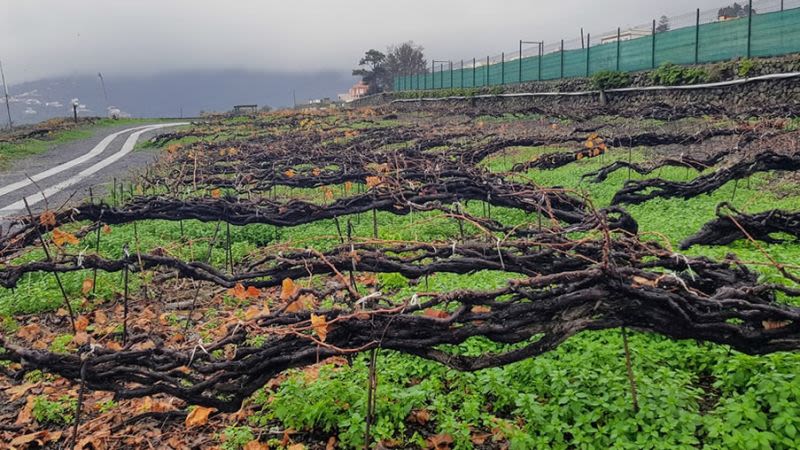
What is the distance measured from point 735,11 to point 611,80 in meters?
5.09

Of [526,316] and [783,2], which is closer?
[526,316]

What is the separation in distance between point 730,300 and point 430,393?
6.49 ft

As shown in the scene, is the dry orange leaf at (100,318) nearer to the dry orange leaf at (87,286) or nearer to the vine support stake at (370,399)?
the dry orange leaf at (87,286)

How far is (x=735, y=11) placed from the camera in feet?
69.5

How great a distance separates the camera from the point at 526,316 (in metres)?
3.46

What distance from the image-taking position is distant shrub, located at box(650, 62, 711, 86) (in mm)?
19891

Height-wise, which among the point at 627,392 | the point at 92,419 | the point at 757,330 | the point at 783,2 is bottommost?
the point at 92,419

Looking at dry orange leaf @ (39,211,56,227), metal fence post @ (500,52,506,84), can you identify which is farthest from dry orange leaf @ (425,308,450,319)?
metal fence post @ (500,52,506,84)

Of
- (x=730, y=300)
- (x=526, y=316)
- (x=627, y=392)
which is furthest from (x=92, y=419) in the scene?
(x=730, y=300)

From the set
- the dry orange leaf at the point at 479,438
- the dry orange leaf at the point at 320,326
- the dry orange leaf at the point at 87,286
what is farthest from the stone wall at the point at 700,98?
the dry orange leaf at the point at 87,286

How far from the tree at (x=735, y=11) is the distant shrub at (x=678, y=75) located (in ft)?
7.90

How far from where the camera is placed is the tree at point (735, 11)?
66.6 feet

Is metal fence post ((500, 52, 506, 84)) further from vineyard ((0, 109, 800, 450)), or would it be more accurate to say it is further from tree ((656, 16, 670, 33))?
vineyard ((0, 109, 800, 450))

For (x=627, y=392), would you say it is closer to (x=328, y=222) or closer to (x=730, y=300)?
(x=730, y=300)
